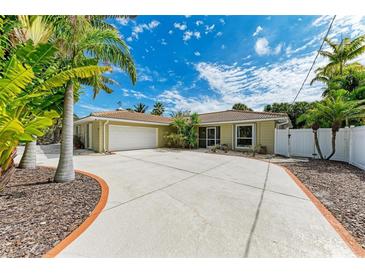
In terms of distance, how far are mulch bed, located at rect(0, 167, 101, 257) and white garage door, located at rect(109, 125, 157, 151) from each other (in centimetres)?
922

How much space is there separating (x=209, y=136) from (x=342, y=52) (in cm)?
1360

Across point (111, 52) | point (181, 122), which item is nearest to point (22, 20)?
point (111, 52)

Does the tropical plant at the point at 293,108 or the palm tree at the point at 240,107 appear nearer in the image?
the tropical plant at the point at 293,108

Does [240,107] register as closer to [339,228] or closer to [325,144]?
[325,144]

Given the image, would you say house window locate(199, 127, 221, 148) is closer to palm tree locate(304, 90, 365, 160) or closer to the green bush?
the green bush

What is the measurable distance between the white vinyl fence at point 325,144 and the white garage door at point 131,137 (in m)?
11.6

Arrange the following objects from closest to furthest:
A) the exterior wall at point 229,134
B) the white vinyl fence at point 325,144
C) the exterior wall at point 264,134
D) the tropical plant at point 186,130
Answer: the white vinyl fence at point 325,144
the exterior wall at point 264,134
the exterior wall at point 229,134
the tropical plant at point 186,130

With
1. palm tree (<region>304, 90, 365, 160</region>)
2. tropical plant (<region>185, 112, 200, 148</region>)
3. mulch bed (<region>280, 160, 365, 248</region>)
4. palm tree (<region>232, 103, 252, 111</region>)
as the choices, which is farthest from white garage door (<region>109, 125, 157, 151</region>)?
palm tree (<region>232, 103, 252, 111</region>)

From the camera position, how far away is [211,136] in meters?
17.5

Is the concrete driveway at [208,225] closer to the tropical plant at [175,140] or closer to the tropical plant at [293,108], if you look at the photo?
the tropical plant at [175,140]

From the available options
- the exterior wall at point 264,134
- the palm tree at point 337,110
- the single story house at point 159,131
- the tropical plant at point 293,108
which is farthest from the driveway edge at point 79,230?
the tropical plant at point 293,108

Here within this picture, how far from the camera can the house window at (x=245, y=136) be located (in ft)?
47.5
